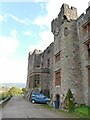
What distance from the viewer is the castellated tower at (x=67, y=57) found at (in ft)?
85.9

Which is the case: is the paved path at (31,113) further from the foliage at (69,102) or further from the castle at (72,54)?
the castle at (72,54)

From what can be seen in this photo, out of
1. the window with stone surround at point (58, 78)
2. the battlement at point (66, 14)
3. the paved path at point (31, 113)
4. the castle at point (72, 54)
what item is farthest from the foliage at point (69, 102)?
the battlement at point (66, 14)

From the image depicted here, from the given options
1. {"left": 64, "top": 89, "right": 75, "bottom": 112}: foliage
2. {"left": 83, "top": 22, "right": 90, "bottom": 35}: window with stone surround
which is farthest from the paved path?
{"left": 83, "top": 22, "right": 90, "bottom": 35}: window with stone surround

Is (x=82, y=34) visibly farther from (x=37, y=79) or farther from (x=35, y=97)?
(x=37, y=79)

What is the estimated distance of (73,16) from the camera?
2980 centimetres

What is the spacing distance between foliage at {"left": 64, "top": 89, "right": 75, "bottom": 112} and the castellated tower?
919 mm

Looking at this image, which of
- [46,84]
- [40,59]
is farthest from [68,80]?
[40,59]

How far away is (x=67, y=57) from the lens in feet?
89.0

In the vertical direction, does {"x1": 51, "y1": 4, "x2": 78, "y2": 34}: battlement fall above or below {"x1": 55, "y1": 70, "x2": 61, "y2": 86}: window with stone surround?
above

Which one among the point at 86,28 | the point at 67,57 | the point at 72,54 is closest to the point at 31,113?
the point at 67,57

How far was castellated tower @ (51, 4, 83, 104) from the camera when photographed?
85.9ft

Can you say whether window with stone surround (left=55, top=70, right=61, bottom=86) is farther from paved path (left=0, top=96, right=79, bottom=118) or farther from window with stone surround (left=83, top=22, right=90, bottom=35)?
window with stone surround (left=83, top=22, right=90, bottom=35)

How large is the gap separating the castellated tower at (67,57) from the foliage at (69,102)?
3.02ft

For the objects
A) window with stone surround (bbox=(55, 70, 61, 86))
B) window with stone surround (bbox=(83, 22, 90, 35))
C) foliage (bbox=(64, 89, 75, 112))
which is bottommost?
foliage (bbox=(64, 89, 75, 112))
